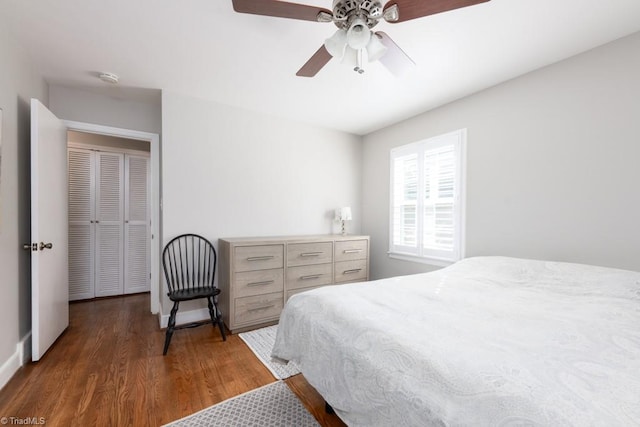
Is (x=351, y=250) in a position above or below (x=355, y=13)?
below

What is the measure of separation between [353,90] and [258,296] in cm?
232

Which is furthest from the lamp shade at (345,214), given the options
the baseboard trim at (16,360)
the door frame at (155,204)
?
the baseboard trim at (16,360)

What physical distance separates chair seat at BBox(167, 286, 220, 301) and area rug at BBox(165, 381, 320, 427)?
102cm

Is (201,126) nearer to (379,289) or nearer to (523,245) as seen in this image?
(379,289)

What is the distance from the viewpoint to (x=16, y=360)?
6.50 feet

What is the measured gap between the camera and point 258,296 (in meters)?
2.83

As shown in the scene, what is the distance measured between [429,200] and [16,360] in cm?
389

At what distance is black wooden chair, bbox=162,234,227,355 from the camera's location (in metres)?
2.67

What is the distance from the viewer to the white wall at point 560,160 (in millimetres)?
1873

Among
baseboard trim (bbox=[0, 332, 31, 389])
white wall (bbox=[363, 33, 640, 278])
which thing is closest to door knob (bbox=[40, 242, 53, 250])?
baseboard trim (bbox=[0, 332, 31, 389])

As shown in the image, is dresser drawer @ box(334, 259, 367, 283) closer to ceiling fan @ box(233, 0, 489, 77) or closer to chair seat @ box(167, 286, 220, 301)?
chair seat @ box(167, 286, 220, 301)

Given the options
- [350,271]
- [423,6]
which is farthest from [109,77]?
[350,271]

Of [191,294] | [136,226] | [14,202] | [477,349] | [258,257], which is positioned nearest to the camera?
[477,349]

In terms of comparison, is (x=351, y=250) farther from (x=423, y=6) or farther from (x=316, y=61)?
(x=423, y=6)
